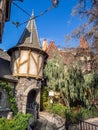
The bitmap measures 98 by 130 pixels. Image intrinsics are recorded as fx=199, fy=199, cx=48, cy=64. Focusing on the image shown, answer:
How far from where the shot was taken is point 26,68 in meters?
19.6

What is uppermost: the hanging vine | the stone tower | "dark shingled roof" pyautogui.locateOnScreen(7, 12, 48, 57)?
"dark shingled roof" pyautogui.locateOnScreen(7, 12, 48, 57)

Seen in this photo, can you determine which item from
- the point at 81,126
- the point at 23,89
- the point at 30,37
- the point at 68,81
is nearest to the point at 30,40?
the point at 30,37

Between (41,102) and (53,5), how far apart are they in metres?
15.5

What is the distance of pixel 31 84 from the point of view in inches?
772

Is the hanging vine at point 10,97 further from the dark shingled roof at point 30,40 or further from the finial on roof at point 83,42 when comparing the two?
the finial on roof at point 83,42

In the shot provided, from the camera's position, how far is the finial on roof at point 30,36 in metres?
20.8

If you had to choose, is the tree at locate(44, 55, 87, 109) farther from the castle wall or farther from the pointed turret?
the castle wall

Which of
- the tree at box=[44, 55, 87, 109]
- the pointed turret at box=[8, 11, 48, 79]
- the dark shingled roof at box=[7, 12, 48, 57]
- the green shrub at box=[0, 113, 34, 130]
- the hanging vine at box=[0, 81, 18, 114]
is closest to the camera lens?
the green shrub at box=[0, 113, 34, 130]

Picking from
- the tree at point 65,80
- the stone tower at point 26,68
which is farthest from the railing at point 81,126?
the tree at point 65,80

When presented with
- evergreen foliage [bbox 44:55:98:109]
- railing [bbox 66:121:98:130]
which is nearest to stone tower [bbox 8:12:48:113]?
evergreen foliage [bbox 44:55:98:109]

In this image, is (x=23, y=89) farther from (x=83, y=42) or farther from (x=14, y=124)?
(x=83, y=42)

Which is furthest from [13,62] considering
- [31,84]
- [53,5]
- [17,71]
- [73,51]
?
[53,5]

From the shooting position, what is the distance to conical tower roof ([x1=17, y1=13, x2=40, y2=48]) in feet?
67.5

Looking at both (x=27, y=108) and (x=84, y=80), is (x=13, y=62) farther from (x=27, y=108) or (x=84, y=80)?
(x=84, y=80)
